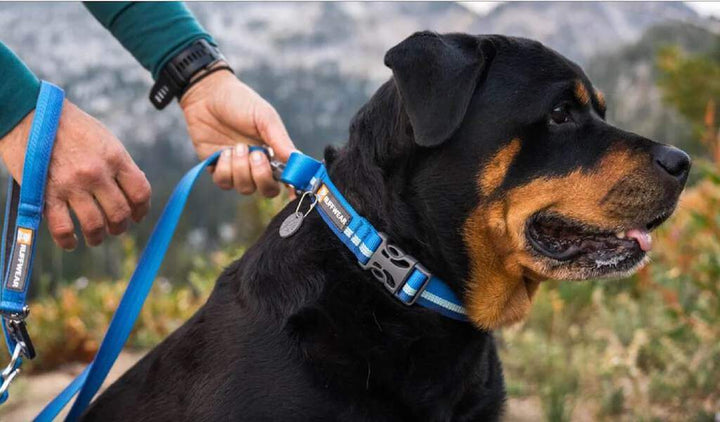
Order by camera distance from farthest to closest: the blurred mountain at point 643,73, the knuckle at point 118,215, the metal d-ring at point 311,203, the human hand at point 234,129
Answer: the blurred mountain at point 643,73, the human hand at point 234,129, the knuckle at point 118,215, the metal d-ring at point 311,203

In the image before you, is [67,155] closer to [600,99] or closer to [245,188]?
[245,188]

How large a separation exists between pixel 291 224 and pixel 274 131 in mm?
720

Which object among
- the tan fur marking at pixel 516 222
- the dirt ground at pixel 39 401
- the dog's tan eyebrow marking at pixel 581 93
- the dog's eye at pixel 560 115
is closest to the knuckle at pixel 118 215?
the tan fur marking at pixel 516 222

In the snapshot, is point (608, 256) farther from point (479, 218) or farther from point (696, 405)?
point (696, 405)

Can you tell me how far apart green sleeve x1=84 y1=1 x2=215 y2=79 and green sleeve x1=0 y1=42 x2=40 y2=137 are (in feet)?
2.38

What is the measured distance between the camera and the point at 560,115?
262 cm

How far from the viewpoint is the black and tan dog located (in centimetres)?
239

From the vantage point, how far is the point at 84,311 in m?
6.61

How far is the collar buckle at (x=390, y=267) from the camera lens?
2447mm

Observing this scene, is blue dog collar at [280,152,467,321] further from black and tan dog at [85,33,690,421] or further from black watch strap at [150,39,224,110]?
black watch strap at [150,39,224,110]

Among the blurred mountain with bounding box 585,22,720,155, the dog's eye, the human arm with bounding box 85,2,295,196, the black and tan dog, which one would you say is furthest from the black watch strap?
the blurred mountain with bounding box 585,22,720,155

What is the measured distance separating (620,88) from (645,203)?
52.0 meters

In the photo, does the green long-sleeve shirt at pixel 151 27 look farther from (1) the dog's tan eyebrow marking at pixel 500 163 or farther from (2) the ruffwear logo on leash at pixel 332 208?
(1) the dog's tan eyebrow marking at pixel 500 163

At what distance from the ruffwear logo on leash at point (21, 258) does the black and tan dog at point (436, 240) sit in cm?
54
